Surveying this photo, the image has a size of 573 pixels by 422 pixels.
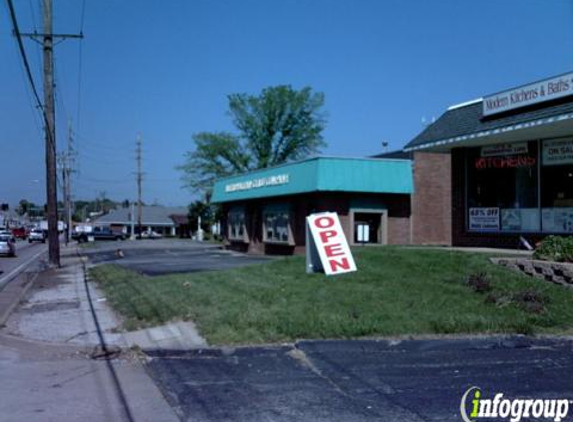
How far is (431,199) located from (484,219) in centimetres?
946

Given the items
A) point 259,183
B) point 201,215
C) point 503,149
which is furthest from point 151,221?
point 503,149

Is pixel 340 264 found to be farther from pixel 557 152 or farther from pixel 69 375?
pixel 557 152

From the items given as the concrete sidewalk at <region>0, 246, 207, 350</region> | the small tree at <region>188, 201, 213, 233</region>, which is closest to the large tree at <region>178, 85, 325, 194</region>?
the small tree at <region>188, 201, 213, 233</region>

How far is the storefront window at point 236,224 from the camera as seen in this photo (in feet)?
125

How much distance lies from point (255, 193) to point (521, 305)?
79.5ft

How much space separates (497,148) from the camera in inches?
799

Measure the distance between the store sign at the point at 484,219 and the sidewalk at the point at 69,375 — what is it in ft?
40.1

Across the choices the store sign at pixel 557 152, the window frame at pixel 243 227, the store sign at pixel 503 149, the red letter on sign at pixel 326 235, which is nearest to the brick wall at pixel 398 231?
the store sign at pixel 503 149

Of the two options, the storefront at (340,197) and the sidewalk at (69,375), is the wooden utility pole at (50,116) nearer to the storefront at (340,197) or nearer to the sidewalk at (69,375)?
the storefront at (340,197)

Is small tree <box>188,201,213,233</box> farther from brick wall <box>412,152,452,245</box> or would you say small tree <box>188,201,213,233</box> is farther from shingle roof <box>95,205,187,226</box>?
brick wall <box>412,152,452,245</box>

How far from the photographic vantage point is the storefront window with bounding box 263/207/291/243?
31078 millimetres

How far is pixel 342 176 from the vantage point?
91.0 ft

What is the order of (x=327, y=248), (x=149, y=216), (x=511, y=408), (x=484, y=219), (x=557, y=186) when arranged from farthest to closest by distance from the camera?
(x=149, y=216)
(x=484, y=219)
(x=557, y=186)
(x=327, y=248)
(x=511, y=408)

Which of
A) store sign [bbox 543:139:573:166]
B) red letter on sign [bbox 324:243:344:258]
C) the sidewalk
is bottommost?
the sidewalk
